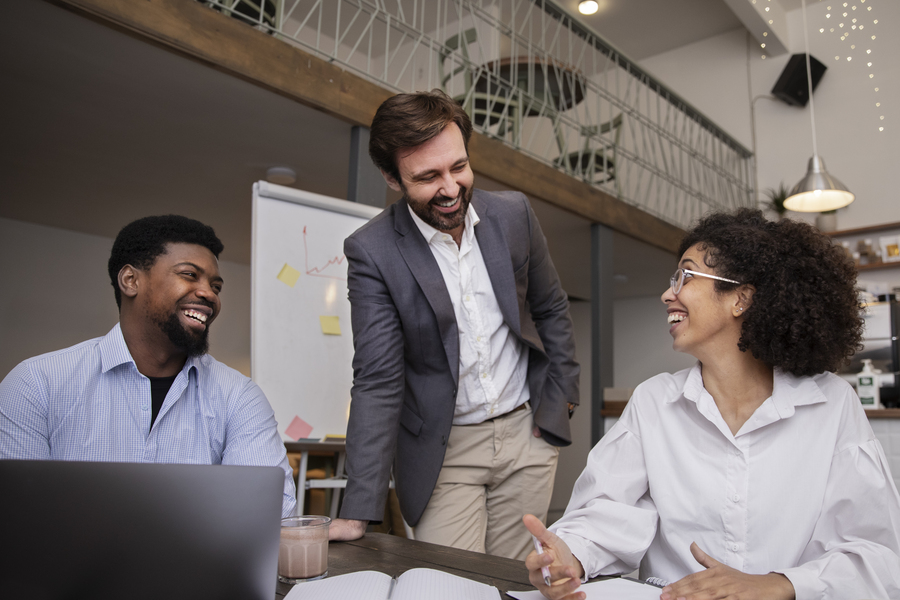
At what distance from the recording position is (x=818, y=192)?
480 cm

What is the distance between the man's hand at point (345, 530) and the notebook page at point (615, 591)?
1.30ft

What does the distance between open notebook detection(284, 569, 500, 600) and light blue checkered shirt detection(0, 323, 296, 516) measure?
0.93ft

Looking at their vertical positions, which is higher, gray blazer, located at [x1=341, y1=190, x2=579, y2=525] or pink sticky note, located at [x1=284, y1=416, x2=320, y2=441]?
gray blazer, located at [x1=341, y1=190, x2=579, y2=525]

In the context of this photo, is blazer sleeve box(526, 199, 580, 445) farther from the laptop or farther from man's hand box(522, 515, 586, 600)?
the laptop

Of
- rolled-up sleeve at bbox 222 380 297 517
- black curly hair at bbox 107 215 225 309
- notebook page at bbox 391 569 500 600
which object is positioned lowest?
notebook page at bbox 391 569 500 600

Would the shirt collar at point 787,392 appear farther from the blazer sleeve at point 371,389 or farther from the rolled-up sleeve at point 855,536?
the blazer sleeve at point 371,389

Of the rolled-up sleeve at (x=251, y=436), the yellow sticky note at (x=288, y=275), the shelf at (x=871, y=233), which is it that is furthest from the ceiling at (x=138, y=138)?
the rolled-up sleeve at (x=251, y=436)

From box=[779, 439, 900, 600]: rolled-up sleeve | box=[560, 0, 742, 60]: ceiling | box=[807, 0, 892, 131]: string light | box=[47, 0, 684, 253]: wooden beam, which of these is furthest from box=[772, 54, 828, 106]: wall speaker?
box=[779, 439, 900, 600]: rolled-up sleeve

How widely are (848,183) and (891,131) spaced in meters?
0.54

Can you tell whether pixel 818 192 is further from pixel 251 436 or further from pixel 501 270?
pixel 251 436

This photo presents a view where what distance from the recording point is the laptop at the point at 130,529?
1.99ft

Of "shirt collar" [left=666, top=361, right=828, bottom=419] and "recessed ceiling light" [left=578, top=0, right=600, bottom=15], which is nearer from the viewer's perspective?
"shirt collar" [left=666, top=361, right=828, bottom=419]

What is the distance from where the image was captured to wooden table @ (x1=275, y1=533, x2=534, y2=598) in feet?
3.11

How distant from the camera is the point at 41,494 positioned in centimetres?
61
